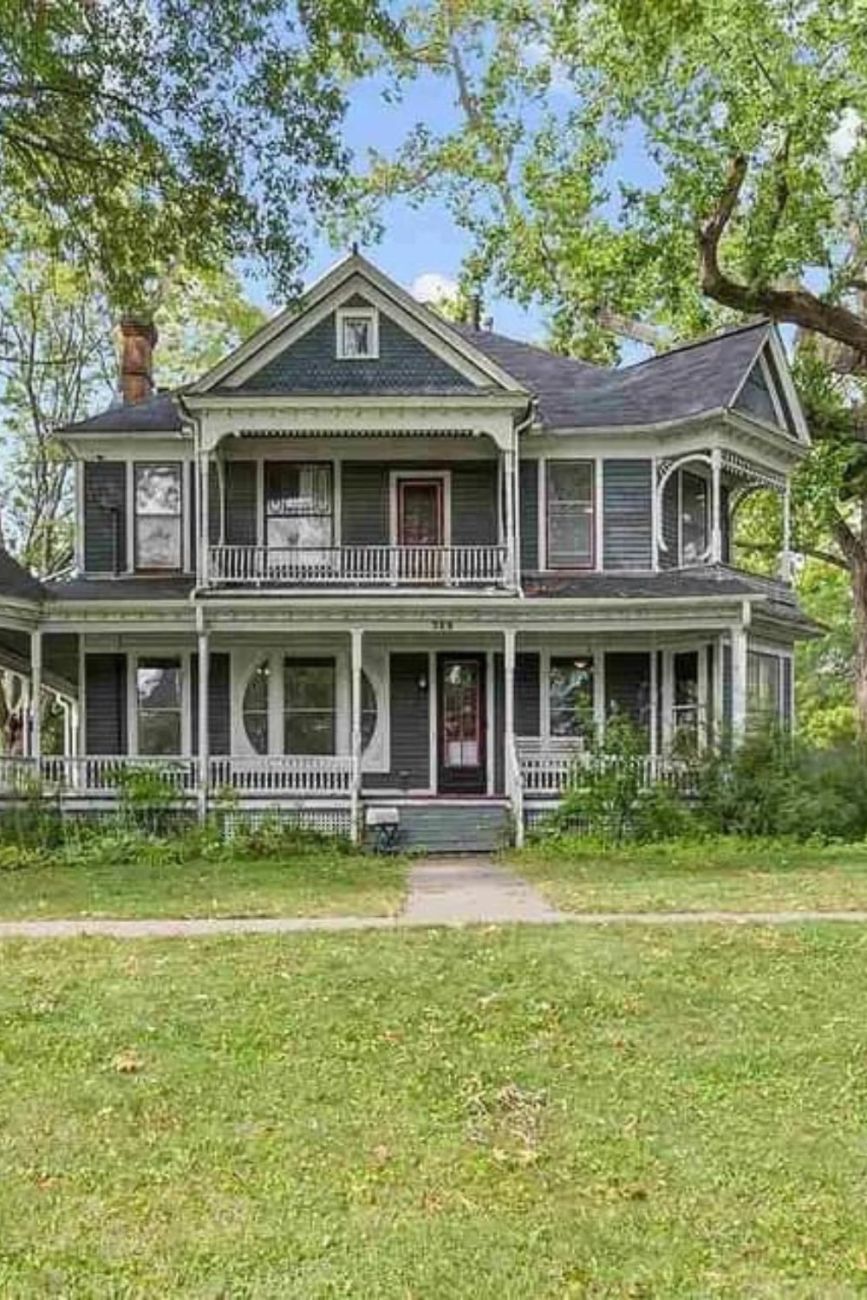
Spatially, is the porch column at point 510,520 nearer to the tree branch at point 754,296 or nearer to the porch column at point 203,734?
the porch column at point 203,734

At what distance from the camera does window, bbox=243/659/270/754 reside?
65.4ft

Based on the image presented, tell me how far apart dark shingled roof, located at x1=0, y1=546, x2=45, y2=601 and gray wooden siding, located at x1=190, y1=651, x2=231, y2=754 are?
2562mm

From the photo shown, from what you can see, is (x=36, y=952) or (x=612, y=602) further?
(x=612, y=602)

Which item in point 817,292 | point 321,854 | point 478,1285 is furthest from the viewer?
point 817,292

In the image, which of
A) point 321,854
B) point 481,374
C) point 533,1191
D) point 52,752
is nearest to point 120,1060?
point 533,1191

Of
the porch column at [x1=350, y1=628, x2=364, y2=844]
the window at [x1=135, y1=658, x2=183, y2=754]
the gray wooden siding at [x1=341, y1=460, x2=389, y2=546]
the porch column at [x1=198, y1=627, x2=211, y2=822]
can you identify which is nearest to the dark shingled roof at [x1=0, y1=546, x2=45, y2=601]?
the window at [x1=135, y1=658, x2=183, y2=754]

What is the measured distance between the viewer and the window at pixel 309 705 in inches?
786

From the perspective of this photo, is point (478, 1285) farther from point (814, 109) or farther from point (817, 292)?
point (817, 292)

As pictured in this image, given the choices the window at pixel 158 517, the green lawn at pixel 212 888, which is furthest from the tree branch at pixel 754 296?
the green lawn at pixel 212 888

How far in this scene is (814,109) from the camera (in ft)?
68.0

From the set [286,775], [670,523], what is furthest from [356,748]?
[670,523]

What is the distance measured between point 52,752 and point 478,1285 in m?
34.0

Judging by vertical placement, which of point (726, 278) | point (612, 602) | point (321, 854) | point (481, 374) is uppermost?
point (726, 278)

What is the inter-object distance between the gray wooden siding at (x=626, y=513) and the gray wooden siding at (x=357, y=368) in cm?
279
